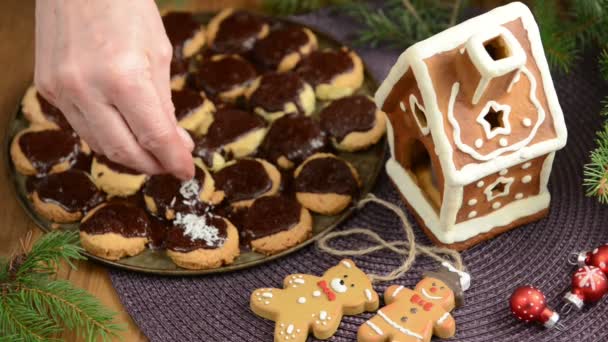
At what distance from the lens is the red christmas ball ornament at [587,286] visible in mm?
1323

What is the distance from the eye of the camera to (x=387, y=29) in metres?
1.86

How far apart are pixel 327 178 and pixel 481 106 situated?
0.37m

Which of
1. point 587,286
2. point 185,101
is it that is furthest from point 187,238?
point 587,286

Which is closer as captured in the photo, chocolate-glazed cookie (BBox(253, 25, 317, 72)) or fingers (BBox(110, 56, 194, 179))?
fingers (BBox(110, 56, 194, 179))

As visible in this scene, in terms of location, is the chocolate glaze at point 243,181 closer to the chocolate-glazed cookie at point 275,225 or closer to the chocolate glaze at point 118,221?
the chocolate-glazed cookie at point 275,225

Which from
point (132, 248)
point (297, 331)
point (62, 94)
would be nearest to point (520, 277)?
point (297, 331)

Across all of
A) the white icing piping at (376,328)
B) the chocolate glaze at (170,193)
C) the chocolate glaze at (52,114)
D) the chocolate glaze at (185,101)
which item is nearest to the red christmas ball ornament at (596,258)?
the white icing piping at (376,328)

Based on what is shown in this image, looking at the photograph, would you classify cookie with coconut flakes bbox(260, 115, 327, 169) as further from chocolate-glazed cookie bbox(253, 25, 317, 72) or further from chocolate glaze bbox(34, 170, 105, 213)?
chocolate glaze bbox(34, 170, 105, 213)

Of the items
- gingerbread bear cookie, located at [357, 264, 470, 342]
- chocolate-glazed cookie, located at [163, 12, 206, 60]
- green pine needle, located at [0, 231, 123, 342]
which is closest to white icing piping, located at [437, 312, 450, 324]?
gingerbread bear cookie, located at [357, 264, 470, 342]

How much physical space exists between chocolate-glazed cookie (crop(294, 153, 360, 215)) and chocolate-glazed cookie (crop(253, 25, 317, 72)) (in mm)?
326

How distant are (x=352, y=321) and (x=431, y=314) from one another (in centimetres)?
14

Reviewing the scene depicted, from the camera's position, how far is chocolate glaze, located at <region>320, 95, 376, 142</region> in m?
1.64

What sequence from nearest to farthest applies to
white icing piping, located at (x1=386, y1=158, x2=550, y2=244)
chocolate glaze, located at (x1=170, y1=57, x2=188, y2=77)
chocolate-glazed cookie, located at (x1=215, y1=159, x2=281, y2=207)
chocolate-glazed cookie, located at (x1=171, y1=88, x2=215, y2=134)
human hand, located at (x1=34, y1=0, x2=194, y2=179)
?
human hand, located at (x1=34, y1=0, x2=194, y2=179)
white icing piping, located at (x1=386, y1=158, x2=550, y2=244)
chocolate-glazed cookie, located at (x1=215, y1=159, x2=281, y2=207)
chocolate-glazed cookie, located at (x1=171, y1=88, x2=215, y2=134)
chocolate glaze, located at (x1=170, y1=57, x2=188, y2=77)

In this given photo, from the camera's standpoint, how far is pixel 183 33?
1.86 metres
